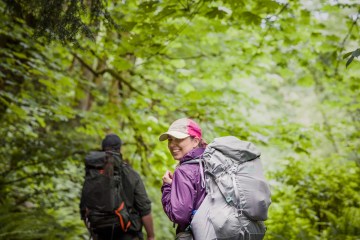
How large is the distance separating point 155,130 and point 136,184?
249 cm

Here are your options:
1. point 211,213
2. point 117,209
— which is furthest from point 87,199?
point 211,213

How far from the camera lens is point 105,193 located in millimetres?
3932

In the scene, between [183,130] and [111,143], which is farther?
[111,143]

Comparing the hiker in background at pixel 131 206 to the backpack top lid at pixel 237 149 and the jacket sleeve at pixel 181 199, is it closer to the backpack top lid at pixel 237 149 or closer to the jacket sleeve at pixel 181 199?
the jacket sleeve at pixel 181 199

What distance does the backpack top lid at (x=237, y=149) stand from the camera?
2299 mm

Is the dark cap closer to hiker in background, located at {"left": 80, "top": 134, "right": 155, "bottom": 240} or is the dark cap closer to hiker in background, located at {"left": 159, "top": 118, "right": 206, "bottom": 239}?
hiker in background, located at {"left": 80, "top": 134, "right": 155, "bottom": 240}

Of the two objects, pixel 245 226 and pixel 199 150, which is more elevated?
pixel 199 150

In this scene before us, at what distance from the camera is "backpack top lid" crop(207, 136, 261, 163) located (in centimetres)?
230

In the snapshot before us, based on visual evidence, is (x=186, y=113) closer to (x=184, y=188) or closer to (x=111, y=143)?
(x=111, y=143)

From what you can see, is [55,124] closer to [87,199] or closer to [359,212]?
[87,199]

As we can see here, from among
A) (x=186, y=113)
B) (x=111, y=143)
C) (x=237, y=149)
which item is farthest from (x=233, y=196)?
(x=186, y=113)

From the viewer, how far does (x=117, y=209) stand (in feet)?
12.9

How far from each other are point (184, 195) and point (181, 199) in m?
0.03

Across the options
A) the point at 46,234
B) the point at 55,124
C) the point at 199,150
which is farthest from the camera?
the point at 55,124
